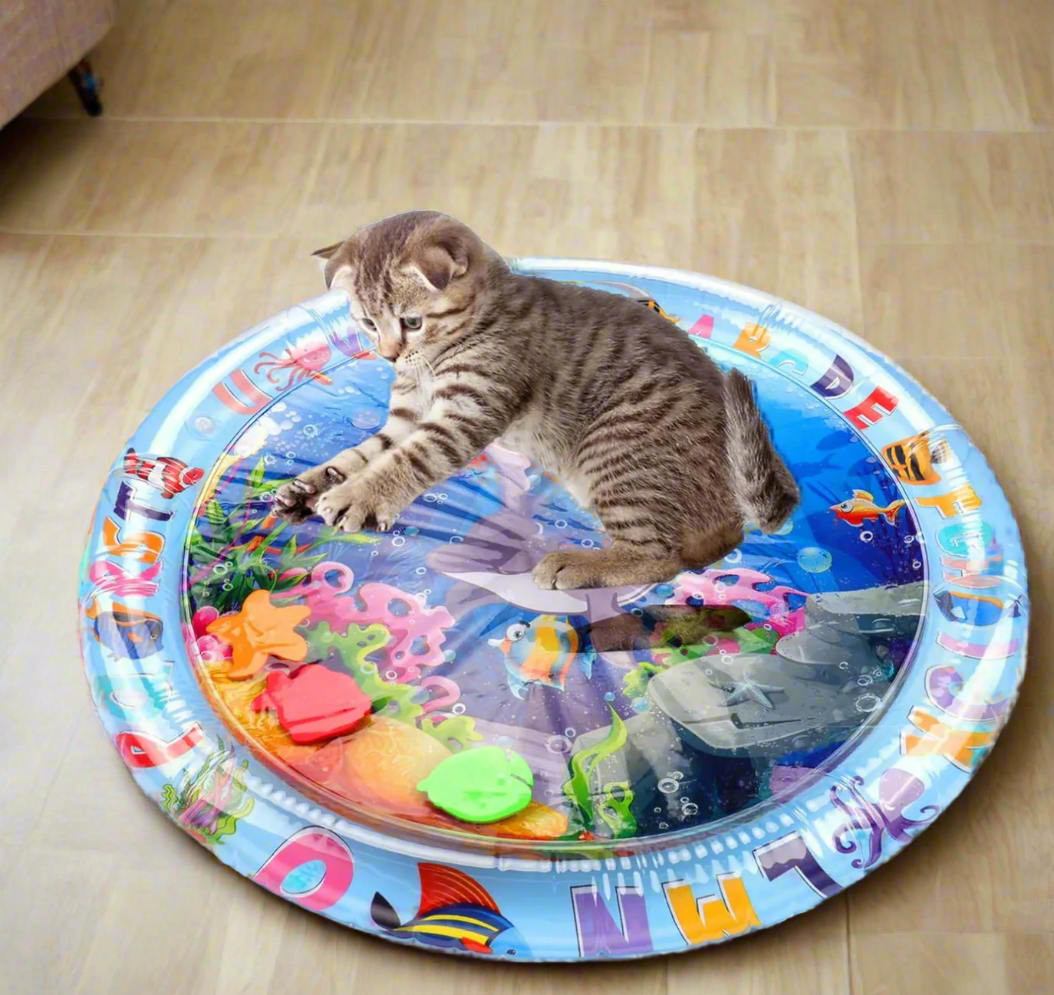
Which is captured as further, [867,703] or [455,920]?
[867,703]

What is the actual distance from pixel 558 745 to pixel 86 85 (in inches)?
87.0

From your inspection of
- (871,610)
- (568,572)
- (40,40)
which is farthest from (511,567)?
(40,40)

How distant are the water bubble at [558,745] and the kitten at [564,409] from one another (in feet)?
0.87

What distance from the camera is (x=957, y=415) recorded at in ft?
7.13

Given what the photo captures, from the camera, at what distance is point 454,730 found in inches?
65.0

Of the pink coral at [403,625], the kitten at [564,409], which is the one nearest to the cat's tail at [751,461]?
the kitten at [564,409]

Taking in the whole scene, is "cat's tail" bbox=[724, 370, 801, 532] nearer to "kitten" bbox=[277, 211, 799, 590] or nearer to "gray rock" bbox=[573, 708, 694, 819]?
"kitten" bbox=[277, 211, 799, 590]

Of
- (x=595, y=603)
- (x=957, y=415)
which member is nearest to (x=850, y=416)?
(x=957, y=415)

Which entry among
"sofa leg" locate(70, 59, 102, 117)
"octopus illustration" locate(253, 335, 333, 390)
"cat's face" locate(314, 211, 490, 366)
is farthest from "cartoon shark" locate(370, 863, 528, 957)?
"sofa leg" locate(70, 59, 102, 117)

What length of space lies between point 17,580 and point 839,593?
137 cm

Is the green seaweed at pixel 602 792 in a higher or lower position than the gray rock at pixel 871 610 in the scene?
lower

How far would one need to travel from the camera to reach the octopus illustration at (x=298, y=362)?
213 centimetres

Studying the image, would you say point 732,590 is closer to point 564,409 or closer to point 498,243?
point 564,409

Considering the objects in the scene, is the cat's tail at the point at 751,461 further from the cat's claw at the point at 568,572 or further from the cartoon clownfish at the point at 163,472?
the cartoon clownfish at the point at 163,472
